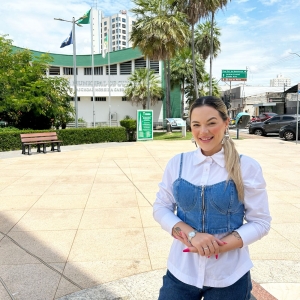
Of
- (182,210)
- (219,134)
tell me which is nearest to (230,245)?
(182,210)

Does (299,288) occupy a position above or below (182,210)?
below

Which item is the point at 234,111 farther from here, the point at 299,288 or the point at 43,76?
the point at 299,288

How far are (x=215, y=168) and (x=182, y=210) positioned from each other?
260mm

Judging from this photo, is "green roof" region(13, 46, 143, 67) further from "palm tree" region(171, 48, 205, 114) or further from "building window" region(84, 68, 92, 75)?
"palm tree" region(171, 48, 205, 114)

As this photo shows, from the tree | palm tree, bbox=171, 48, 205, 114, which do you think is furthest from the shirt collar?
palm tree, bbox=171, 48, 205, 114

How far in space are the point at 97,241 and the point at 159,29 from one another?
63.2 ft

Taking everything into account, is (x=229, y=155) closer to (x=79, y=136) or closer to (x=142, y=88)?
(x=79, y=136)

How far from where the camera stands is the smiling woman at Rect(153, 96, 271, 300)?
1.43m

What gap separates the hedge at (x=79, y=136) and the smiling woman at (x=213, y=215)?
14.4 meters

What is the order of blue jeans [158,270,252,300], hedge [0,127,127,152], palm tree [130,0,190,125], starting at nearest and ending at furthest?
blue jeans [158,270,252,300] < hedge [0,127,127,152] < palm tree [130,0,190,125]

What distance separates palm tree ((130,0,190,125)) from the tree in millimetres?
6183

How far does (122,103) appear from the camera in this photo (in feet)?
126

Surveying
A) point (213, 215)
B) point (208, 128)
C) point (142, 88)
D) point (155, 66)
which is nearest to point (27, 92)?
point (142, 88)

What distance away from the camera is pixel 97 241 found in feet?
12.8
